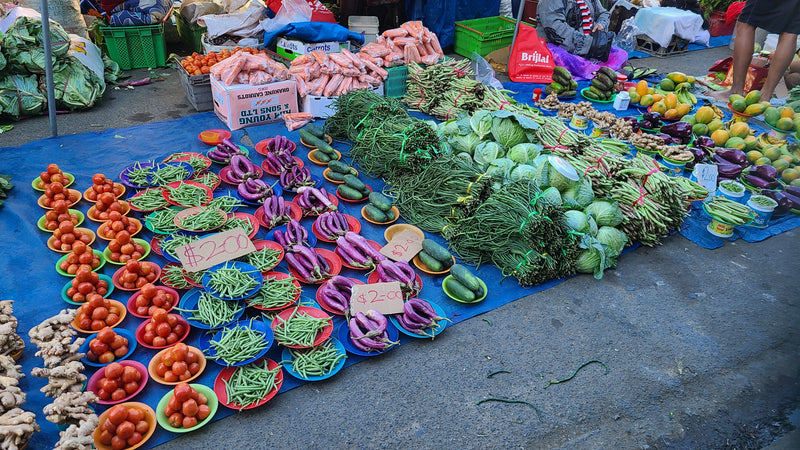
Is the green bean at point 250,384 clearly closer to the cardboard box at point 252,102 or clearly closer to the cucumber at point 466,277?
the cucumber at point 466,277

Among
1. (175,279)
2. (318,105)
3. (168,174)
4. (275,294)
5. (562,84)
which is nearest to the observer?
(275,294)

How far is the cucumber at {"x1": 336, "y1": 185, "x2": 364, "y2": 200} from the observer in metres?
4.59

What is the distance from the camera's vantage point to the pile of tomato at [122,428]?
239cm

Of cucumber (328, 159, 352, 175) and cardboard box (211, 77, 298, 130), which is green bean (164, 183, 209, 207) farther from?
cardboard box (211, 77, 298, 130)

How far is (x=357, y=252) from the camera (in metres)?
3.80

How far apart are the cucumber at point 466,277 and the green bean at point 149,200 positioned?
254 cm

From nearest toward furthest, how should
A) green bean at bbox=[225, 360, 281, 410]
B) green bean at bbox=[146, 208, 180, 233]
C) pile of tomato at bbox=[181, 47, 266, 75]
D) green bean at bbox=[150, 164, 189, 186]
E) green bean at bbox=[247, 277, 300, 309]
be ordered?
1. green bean at bbox=[225, 360, 281, 410]
2. green bean at bbox=[247, 277, 300, 309]
3. green bean at bbox=[146, 208, 180, 233]
4. green bean at bbox=[150, 164, 189, 186]
5. pile of tomato at bbox=[181, 47, 266, 75]

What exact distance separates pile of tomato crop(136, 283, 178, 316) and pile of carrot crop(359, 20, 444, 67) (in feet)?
15.1

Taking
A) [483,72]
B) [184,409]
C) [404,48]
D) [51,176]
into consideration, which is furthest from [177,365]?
[483,72]

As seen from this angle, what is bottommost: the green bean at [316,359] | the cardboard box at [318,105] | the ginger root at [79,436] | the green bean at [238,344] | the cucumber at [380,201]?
the green bean at [316,359]

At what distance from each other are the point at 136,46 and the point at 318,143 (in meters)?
4.34

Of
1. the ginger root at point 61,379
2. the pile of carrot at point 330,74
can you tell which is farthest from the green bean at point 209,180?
the ginger root at point 61,379

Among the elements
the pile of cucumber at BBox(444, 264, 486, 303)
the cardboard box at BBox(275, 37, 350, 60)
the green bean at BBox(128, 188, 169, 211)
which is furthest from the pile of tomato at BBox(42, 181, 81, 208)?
the cardboard box at BBox(275, 37, 350, 60)

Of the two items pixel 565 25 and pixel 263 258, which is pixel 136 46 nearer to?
pixel 263 258
